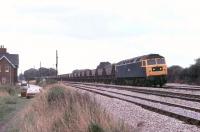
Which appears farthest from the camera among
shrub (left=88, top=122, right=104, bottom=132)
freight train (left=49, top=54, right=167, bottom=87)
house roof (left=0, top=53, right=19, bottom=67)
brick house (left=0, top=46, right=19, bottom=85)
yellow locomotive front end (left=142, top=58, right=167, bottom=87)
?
house roof (left=0, top=53, right=19, bottom=67)

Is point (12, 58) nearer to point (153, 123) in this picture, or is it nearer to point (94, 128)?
point (153, 123)

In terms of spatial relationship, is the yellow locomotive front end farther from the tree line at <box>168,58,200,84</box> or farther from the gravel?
the gravel

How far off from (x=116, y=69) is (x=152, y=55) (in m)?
15.4

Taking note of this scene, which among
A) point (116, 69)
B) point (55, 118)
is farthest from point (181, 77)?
point (55, 118)

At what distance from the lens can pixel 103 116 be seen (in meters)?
13.5

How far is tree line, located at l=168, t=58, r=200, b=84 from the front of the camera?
5871 centimetres

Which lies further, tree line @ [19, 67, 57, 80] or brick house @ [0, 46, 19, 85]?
tree line @ [19, 67, 57, 80]

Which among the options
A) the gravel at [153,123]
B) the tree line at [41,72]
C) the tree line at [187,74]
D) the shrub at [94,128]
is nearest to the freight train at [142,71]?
the tree line at [187,74]

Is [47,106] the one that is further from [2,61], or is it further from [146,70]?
[2,61]

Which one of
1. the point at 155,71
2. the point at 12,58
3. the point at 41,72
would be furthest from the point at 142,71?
the point at 41,72

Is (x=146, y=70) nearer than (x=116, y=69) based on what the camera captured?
Yes

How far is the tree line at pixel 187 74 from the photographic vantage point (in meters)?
58.7

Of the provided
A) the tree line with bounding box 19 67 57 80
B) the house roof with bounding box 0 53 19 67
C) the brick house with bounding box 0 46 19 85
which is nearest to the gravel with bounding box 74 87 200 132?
the brick house with bounding box 0 46 19 85

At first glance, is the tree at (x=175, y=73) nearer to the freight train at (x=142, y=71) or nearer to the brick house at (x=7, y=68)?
the freight train at (x=142, y=71)
